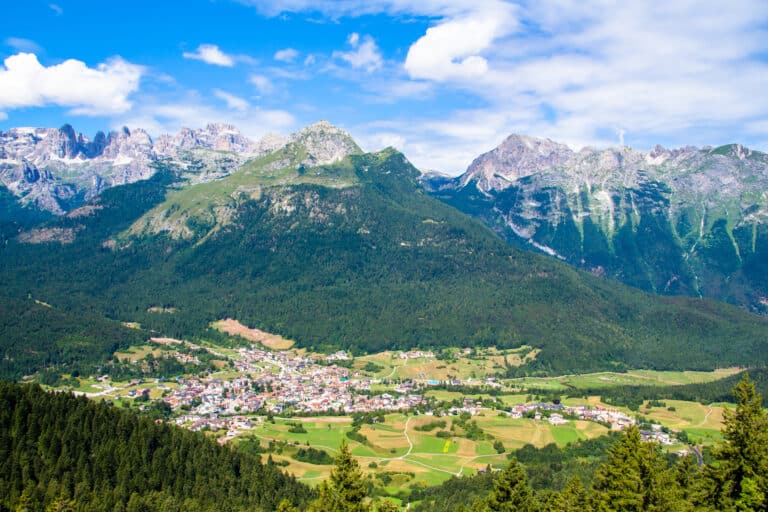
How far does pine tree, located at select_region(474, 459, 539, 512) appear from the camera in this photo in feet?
138

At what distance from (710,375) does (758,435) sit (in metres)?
161

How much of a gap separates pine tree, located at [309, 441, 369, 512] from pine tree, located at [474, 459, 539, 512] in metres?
12.2

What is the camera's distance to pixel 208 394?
145500 millimetres

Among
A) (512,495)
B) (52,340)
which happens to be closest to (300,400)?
(52,340)

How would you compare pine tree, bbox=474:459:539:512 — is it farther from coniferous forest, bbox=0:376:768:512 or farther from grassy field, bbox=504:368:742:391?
grassy field, bbox=504:368:742:391

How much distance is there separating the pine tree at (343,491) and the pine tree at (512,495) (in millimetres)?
12234

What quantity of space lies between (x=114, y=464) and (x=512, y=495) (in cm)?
5656

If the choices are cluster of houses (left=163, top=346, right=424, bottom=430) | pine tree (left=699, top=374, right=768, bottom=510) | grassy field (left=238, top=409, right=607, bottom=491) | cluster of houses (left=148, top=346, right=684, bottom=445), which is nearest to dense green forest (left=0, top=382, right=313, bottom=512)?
grassy field (left=238, top=409, right=607, bottom=491)

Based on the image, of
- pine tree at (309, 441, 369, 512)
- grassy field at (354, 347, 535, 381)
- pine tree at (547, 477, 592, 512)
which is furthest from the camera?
grassy field at (354, 347, 535, 381)

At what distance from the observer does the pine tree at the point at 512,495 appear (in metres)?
42.1

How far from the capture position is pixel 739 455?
1566 inches

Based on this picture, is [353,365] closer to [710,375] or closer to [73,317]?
[73,317]

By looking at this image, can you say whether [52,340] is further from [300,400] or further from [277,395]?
[300,400]

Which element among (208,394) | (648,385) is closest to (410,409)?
(208,394)
